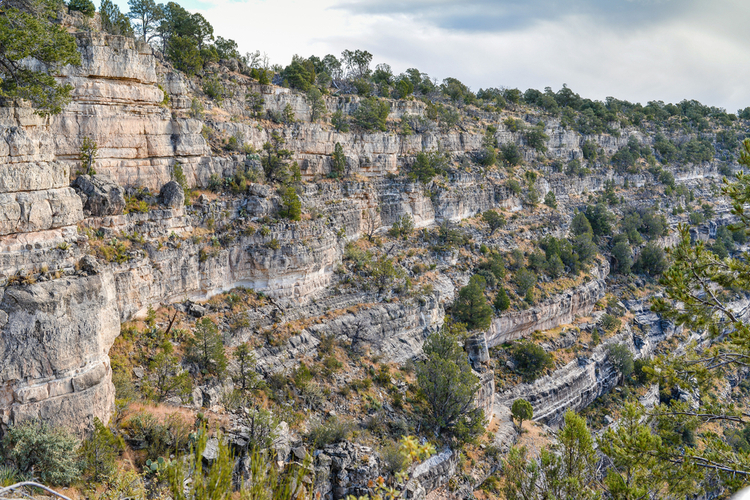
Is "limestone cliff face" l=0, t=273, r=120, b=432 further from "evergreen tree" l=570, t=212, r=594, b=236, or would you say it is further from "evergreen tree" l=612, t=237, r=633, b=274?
"evergreen tree" l=612, t=237, r=633, b=274

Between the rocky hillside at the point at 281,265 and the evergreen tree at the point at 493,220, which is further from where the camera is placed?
the evergreen tree at the point at 493,220

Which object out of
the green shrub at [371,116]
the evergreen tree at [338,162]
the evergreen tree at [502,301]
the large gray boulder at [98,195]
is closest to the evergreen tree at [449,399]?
the evergreen tree at [502,301]

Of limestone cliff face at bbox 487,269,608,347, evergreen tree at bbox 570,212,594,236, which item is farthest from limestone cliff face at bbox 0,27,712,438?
evergreen tree at bbox 570,212,594,236

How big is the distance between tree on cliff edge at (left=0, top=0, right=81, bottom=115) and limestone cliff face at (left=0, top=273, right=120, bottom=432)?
8726mm

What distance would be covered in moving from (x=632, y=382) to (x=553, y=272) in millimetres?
13906

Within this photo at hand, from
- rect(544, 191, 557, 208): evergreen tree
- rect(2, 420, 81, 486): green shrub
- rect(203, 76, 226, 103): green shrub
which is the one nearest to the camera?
rect(2, 420, 81, 486): green shrub

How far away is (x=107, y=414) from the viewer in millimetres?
17953

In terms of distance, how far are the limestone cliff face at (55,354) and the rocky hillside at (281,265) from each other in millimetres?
63

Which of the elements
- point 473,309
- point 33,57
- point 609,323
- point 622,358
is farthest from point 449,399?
point 609,323

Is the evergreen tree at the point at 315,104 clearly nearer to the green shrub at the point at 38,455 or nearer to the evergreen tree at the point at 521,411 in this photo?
the evergreen tree at the point at 521,411

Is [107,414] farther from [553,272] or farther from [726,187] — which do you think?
[553,272]

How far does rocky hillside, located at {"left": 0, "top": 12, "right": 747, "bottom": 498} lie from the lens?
17.8 meters

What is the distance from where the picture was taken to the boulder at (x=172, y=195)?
27016 mm

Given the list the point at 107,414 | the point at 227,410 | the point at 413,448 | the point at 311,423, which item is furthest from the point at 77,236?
the point at 413,448
